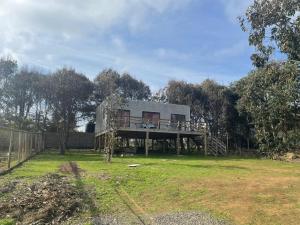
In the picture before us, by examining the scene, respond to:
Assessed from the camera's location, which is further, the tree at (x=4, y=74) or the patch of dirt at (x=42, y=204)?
the tree at (x=4, y=74)

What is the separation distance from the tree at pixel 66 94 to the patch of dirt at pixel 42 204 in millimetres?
26207

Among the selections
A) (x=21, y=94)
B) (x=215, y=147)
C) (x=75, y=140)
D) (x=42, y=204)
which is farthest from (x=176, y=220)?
(x=21, y=94)

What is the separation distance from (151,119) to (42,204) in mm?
25692

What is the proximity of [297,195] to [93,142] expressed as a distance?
37710 mm

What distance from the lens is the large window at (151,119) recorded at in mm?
32062

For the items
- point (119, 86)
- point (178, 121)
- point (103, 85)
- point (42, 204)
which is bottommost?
point (42, 204)

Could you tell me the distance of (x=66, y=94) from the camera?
3931cm

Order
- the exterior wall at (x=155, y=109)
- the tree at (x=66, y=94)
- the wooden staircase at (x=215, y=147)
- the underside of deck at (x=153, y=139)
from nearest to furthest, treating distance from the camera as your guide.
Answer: the underside of deck at (x=153, y=139) < the wooden staircase at (x=215, y=147) < the exterior wall at (x=155, y=109) < the tree at (x=66, y=94)

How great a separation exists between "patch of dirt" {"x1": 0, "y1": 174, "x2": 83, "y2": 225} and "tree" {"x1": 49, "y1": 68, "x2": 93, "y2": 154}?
26.2 meters

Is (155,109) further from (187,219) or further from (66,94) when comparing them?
(187,219)

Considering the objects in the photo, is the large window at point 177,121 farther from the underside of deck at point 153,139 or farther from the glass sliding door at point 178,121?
the underside of deck at point 153,139

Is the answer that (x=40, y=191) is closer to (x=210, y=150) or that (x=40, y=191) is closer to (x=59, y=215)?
(x=59, y=215)

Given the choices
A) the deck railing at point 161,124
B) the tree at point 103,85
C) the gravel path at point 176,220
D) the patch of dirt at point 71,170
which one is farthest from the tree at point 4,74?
the gravel path at point 176,220

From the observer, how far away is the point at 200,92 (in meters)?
46.4
